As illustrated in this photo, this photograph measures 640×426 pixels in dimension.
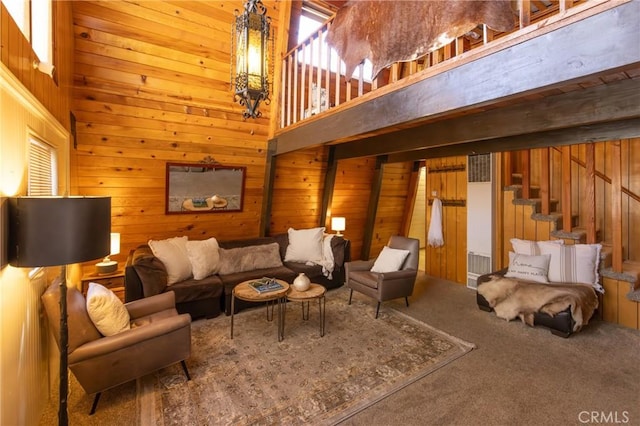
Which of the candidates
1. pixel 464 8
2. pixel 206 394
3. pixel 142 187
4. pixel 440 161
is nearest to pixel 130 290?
pixel 142 187

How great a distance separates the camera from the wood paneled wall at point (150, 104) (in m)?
2.84

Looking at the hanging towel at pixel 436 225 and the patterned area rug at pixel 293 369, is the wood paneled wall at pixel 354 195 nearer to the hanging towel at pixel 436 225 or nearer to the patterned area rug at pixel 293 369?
the hanging towel at pixel 436 225

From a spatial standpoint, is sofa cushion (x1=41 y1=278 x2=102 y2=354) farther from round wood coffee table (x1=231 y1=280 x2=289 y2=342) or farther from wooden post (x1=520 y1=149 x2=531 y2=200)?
Result: wooden post (x1=520 y1=149 x2=531 y2=200)

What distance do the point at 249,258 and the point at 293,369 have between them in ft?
5.94

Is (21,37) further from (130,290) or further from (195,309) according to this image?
(195,309)

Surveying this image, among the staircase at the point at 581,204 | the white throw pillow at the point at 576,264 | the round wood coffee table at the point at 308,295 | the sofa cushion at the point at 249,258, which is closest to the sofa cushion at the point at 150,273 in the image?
the sofa cushion at the point at 249,258

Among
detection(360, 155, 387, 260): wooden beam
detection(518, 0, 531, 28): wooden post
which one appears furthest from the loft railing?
detection(360, 155, 387, 260): wooden beam

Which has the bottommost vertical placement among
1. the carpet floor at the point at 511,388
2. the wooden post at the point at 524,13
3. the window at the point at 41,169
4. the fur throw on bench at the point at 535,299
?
the carpet floor at the point at 511,388

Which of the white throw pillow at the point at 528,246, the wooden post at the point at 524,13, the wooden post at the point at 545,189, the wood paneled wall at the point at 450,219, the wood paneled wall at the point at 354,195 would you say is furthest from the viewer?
the wood paneled wall at the point at 354,195

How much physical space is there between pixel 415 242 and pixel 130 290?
3288mm

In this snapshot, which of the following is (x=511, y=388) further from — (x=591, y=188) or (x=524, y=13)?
(x=591, y=188)

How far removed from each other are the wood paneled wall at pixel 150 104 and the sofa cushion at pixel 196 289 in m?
0.91

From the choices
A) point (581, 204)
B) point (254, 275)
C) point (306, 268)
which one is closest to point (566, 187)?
point (581, 204)

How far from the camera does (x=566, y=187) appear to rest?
12.3ft
